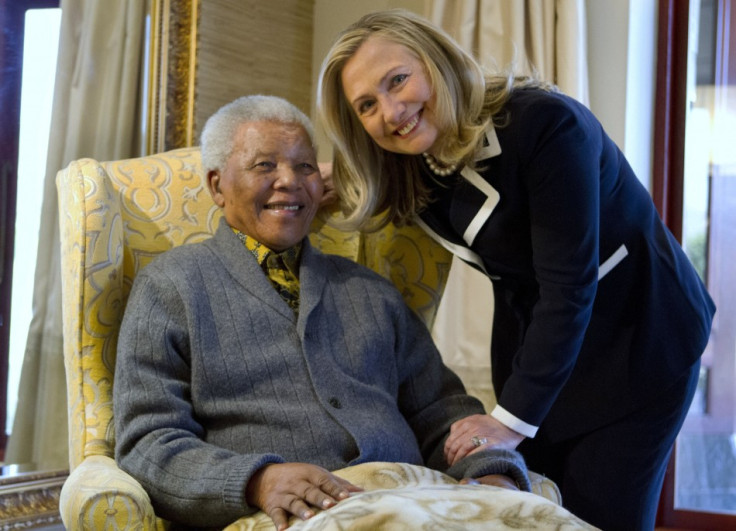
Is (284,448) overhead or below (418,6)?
below

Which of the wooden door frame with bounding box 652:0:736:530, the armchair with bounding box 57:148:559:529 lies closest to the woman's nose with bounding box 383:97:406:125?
the armchair with bounding box 57:148:559:529

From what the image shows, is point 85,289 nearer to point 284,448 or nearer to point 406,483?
point 284,448

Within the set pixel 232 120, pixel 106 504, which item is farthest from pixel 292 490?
pixel 232 120

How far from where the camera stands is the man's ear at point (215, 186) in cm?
188

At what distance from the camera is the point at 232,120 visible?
6.07 feet

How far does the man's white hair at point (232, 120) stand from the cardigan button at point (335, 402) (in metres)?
0.54

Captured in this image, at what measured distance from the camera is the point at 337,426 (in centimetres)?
164

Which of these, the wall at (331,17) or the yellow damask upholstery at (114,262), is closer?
the yellow damask upholstery at (114,262)

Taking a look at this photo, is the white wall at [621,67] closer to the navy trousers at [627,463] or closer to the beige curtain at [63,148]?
the navy trousers at [627,463]

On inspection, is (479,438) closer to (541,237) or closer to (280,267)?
(541,237)

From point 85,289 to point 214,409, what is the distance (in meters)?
0.35

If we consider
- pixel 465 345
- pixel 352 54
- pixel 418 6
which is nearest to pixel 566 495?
pixel 352 54

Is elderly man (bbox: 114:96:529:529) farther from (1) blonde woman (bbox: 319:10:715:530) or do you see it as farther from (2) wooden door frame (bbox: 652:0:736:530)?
(2) wooden door frame (bbox: 652:0:736:530)

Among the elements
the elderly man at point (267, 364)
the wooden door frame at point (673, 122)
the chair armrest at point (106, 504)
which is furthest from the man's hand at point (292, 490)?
the wooden door frame at point (673, 122)
